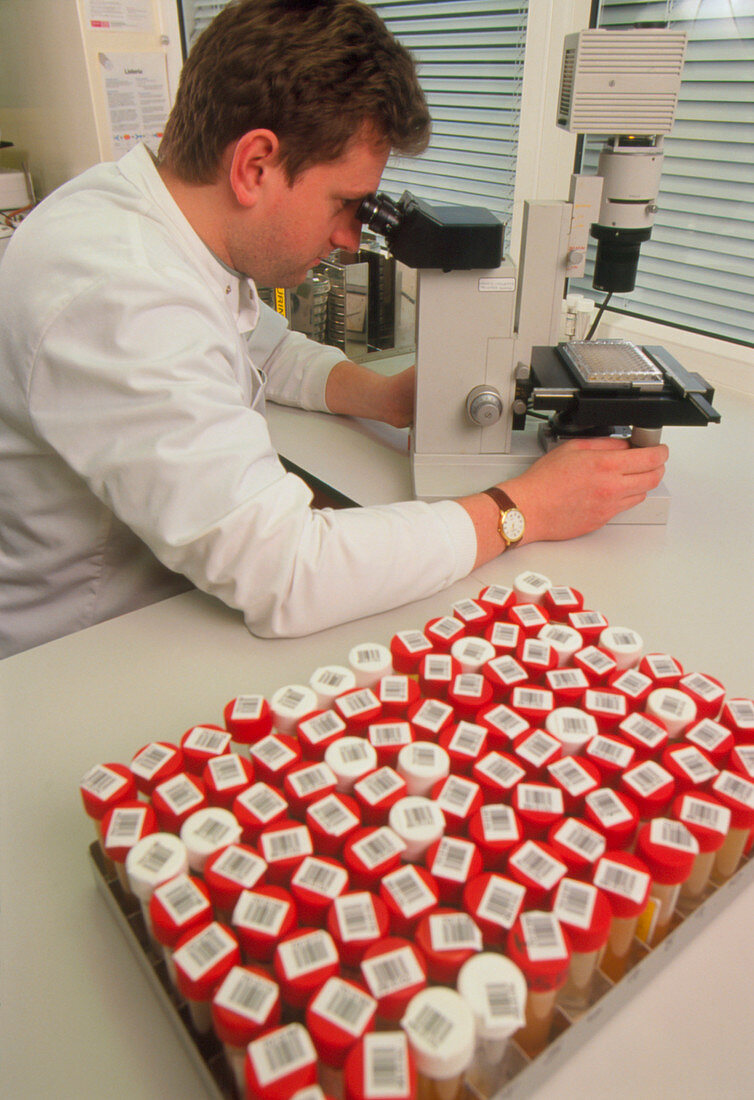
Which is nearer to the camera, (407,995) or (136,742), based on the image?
(407,995)

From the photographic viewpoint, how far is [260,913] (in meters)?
0.59

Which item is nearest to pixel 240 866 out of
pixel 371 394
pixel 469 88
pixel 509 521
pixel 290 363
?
pixel 509 521

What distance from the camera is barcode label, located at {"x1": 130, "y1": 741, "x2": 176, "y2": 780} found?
28.7 inches

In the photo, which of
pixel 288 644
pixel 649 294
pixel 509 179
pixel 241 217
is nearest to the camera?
pixel 288 644

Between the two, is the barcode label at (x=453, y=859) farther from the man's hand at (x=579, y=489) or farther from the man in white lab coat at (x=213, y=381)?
the man's hand at (x=579, y=489)

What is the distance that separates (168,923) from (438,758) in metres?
0.28

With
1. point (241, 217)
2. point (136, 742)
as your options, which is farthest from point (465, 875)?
point (241, 217)

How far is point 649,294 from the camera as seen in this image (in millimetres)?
2293

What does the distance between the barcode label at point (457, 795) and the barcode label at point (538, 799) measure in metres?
0.04

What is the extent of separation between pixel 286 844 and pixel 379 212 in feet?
3.16

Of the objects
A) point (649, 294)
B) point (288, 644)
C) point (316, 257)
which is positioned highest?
point (316, 257)

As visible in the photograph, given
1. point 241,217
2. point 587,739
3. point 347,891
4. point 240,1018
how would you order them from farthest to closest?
point 241,217 < point 587,739 < point 347,891 < point 240,1018

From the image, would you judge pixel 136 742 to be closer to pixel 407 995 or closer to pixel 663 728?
pixel 407 995

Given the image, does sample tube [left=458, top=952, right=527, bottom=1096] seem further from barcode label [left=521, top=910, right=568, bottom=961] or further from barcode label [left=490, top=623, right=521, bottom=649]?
barcode label [left=490, top=623, right=521, bottom=649]
